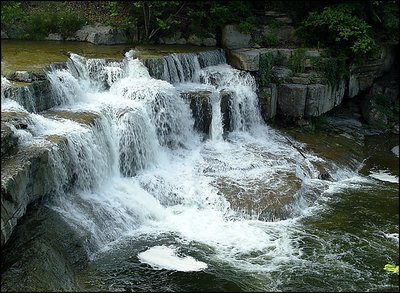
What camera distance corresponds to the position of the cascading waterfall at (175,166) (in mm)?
9688

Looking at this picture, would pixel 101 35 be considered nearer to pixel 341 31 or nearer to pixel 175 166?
pixel 175 166

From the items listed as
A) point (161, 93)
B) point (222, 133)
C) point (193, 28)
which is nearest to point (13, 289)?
point (161, 93)

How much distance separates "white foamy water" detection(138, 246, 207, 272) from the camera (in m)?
8.64

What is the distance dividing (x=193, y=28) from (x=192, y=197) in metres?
8.56

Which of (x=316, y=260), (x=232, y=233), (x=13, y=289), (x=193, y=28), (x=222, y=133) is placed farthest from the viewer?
(x=193, y=28)

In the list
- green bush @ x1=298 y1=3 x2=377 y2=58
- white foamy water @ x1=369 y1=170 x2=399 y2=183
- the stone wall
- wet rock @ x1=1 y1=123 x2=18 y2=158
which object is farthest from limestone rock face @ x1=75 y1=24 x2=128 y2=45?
white foamy water @ x1=369 y1=170 x2=399 y2=183

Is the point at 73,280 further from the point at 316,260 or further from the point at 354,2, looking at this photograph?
the point at 354,2

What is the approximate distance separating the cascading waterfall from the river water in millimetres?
31

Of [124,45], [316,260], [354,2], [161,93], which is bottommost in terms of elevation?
[316,260]

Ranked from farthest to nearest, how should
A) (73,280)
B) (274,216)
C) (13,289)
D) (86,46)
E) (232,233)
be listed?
(86,46) < (274,216) < (232,233) < (73,280) < (13,289)

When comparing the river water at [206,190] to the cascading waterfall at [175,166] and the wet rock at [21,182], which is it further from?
the wet rock at [21,182]

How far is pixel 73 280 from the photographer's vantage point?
8.01m

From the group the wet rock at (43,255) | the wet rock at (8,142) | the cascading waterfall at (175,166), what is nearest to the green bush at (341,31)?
the cascading waterfall at (175,166)

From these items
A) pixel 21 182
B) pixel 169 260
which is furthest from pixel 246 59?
pixel 21 182
